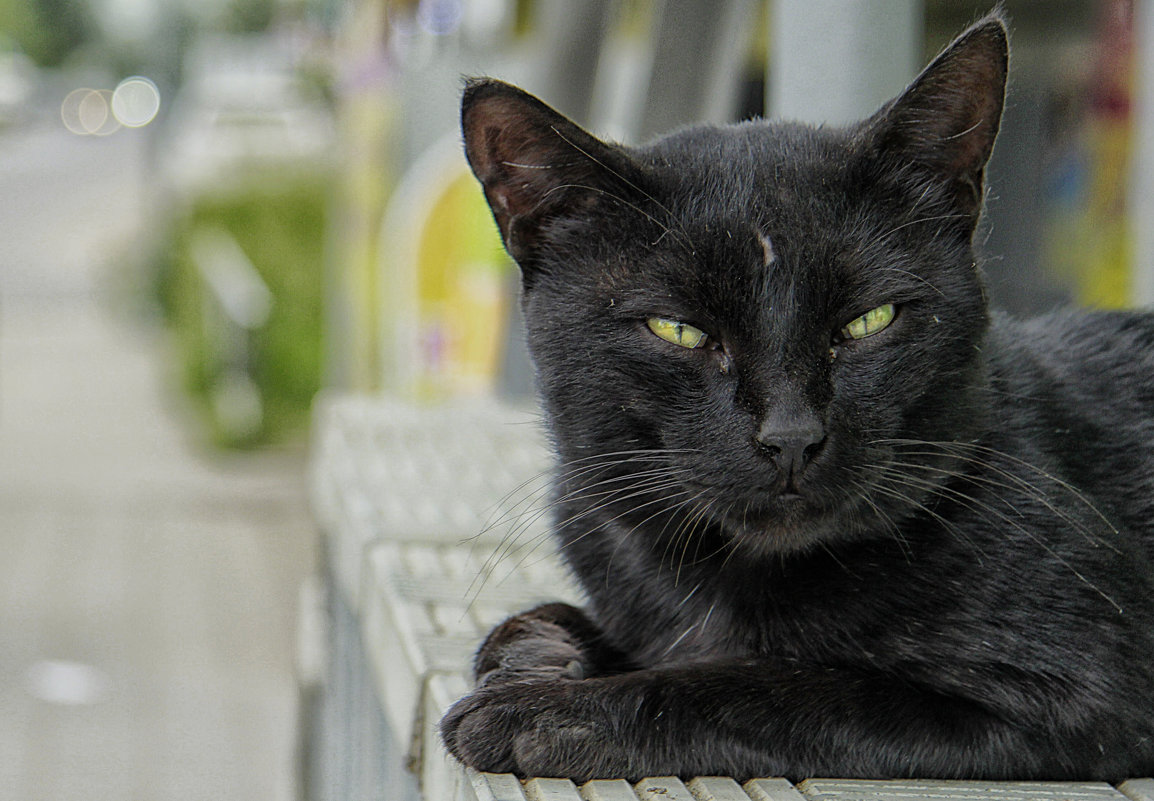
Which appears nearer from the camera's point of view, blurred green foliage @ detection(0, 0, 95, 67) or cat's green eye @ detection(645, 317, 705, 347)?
cat's green eye @ detection(645, 317, 705, 347)

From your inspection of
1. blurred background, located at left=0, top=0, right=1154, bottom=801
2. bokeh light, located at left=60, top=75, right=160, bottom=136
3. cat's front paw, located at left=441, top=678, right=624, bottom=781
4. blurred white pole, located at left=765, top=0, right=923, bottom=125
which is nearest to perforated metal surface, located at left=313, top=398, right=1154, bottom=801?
cat's front paw, located at left=441, top=678, right=624, bottom=781

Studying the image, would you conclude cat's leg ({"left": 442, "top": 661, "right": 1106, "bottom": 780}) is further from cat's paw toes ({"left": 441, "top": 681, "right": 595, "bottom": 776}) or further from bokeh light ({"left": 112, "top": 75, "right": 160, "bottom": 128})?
bokeh light ({"left": 112, "top": 75, "right": 160, "bottom": 128})

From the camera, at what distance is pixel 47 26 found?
19.8 meters

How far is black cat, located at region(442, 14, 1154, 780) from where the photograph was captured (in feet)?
3.51

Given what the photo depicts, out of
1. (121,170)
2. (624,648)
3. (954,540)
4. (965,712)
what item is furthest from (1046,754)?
(121,170)

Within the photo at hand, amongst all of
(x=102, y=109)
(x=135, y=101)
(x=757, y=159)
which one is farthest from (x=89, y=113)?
(x=757, y=159)

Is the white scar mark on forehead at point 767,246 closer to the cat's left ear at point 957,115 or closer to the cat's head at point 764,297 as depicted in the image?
the cat's head at point 764,297

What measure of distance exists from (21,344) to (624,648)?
11.8m

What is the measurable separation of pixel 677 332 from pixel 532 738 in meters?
0.38

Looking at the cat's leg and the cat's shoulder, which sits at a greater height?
the cat's shoulder

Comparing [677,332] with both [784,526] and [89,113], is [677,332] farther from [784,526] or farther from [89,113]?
[89,113]

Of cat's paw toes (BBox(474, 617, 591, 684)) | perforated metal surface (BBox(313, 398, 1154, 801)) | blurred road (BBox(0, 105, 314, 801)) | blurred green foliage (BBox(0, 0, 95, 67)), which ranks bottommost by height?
blurred road (BBox(0, 105, 314, 801))

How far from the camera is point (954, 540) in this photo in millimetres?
1163

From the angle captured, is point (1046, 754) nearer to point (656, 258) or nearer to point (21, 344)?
point (656, 258)
